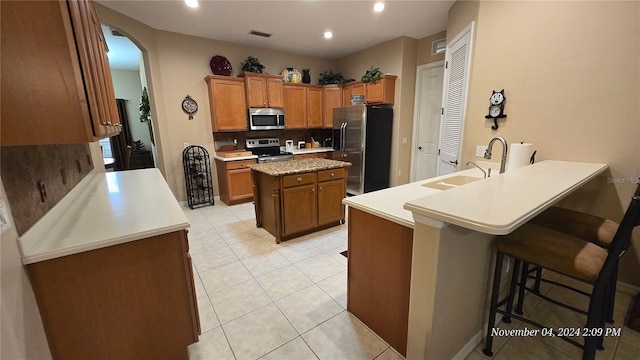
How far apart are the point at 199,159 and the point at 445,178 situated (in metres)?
3.92

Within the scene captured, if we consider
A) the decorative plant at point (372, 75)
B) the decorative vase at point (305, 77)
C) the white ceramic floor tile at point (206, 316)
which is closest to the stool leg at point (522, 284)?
the white ceramic floor tile at point (206, 316)

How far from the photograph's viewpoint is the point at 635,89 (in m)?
1.84

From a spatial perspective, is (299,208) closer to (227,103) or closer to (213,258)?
(213,258)

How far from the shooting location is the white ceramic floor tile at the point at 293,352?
157 centimetres

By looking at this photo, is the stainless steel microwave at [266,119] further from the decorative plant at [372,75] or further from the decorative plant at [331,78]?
the decorative plant at [372,75]

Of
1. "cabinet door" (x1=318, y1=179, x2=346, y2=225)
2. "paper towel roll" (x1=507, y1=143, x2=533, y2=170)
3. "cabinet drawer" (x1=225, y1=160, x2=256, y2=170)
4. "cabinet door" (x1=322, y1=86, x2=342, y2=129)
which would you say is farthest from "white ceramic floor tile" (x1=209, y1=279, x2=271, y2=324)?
"cabinet door" (x1=322, y1=86, x2=342, y2=129)

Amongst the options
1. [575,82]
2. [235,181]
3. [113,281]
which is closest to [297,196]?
[235,181]

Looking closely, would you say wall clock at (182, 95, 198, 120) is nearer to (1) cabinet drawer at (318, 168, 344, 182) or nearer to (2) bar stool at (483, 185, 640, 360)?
(1) cabinet drawer at (318, 168, 344, 182)

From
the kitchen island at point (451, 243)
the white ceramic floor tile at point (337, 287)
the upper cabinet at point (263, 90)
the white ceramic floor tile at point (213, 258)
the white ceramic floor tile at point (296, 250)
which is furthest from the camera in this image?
the upper cabinet at point (263, 90)

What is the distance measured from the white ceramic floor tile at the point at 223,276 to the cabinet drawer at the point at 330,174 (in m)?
1.35

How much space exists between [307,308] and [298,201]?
51.7 inches

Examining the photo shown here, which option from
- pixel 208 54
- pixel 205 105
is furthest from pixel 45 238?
pixel 208 54

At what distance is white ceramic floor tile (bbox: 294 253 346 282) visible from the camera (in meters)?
2.42

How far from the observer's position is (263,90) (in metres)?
4.66
